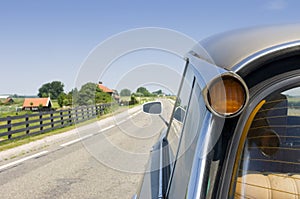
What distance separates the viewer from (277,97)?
1.06 m

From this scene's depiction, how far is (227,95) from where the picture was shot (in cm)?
97

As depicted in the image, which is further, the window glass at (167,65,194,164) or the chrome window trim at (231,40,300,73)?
the window glass at (167,65,194,164)

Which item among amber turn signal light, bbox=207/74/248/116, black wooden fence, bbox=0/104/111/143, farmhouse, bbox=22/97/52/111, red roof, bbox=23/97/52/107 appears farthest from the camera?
red roof, bbox=23/97/52/107

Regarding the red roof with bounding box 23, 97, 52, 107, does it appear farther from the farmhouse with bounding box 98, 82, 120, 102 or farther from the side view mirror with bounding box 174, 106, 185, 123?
the side view mirror with bounding box 174, 106, 185, 123

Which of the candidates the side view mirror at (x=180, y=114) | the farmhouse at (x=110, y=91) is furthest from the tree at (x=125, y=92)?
the side view mirror at (x=180, y=114)

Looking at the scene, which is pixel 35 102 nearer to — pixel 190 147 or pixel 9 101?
pixel 9 101

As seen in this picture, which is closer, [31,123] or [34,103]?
[31,123]

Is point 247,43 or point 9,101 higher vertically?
point 9,101

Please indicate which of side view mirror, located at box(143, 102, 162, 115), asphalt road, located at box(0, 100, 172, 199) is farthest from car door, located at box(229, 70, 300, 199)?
side view mirror, located at box(143, 102, 162, 115)

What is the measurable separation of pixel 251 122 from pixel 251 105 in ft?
0.22

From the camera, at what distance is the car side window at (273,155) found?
1090mm

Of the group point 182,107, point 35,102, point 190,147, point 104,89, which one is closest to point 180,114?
point 182,107

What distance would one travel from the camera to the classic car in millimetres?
985

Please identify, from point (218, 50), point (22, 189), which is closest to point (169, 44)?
point (218, 50)
